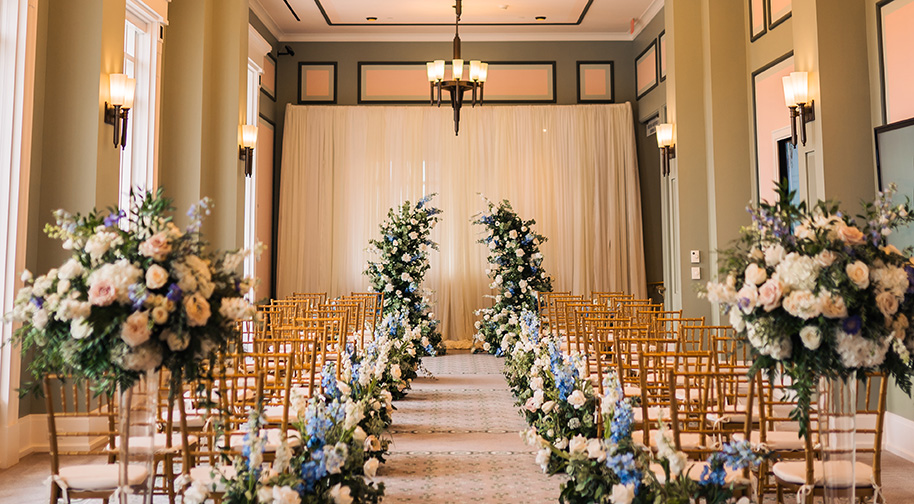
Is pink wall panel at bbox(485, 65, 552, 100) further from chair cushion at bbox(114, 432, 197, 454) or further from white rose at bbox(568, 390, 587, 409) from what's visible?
chair cushion at bbox(114, 432, 197, 454)

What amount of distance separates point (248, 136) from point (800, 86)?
5732 mm

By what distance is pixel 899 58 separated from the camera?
5.24 meters

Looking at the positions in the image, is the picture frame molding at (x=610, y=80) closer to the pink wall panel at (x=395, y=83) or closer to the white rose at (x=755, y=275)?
the pink wall panel at (x=395, y=83)

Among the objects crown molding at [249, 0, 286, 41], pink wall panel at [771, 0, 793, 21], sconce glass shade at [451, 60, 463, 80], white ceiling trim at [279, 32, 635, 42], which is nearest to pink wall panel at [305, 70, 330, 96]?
white ceiling trim at [279, 32, 635, 42]

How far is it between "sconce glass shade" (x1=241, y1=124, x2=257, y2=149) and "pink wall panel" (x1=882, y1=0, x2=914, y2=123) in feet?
20.5

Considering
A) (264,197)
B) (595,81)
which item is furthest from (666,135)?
(264,197)

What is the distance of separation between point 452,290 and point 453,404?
16.2 feet

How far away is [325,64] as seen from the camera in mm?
11859

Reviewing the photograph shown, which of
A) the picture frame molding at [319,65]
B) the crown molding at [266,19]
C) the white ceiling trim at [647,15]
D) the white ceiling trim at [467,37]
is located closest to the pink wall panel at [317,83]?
the picture frame molding at [319,65]

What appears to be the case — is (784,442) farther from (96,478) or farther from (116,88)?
(116,88)

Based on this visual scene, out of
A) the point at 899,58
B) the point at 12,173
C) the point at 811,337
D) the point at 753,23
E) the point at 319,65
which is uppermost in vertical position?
the point at 319,65

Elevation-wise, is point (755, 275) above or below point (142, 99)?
below

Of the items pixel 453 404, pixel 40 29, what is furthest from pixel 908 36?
pixel 40 29

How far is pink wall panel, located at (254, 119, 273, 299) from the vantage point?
428 inches
